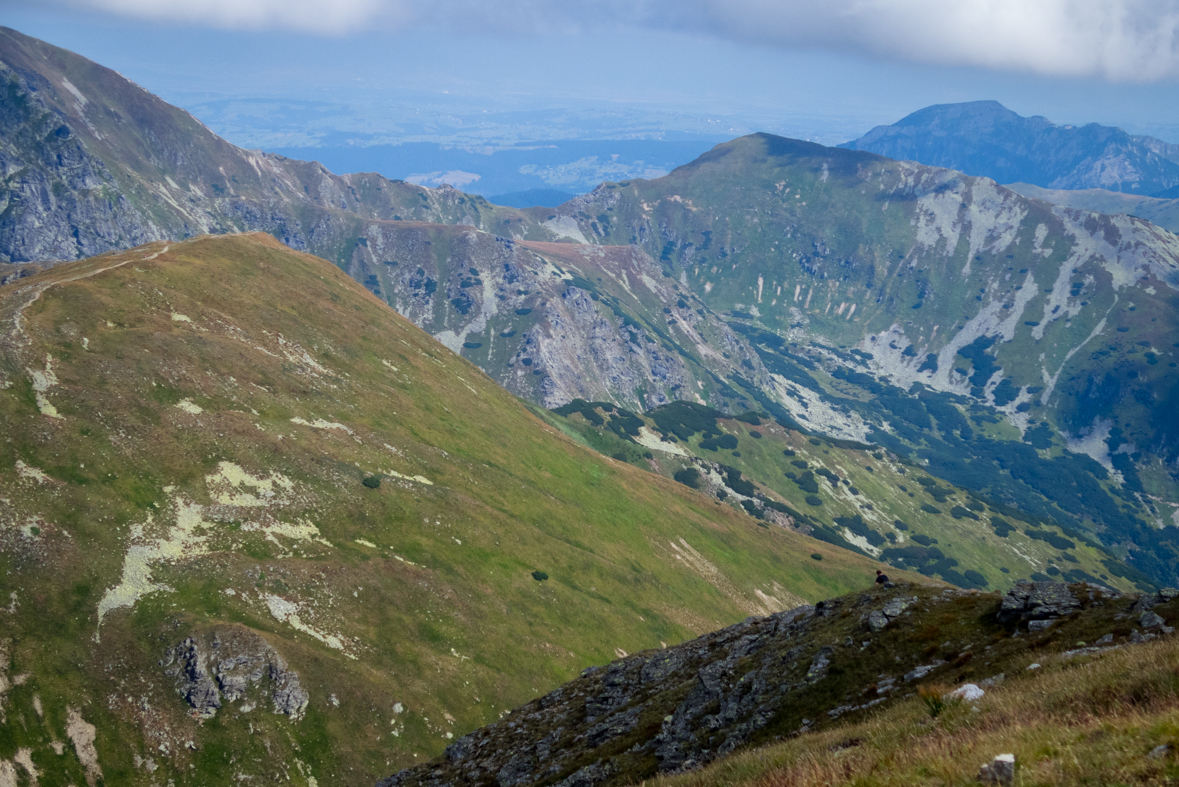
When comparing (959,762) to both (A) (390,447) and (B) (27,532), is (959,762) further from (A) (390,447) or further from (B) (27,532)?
(A) (390,447)

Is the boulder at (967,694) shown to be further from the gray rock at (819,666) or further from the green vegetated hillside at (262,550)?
the green vegetated hillside at (262,550)

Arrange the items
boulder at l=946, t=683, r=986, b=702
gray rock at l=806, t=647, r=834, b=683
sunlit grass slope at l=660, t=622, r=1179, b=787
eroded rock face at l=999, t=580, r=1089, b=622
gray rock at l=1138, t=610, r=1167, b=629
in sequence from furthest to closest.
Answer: gray rock at l=806, t=647, r=834, b=683 < eroded rock face at l=999, t=580, r=1089, b=622 < gray rock at l=1138, t=610, r=1167, b=629 < boulder at l=946, t=683, r=986, b=702 < sunlit grass slope at l=660, t=622, r=1179, b=787

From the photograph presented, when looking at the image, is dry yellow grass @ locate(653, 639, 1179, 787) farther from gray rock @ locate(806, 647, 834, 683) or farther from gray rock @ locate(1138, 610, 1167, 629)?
gray rock @ locate(806, 647, 834, 683)

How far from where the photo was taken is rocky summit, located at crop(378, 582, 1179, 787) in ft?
89.4

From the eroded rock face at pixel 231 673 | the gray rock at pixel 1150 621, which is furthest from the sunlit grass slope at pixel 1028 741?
the eroded rock face at pixel 231 673

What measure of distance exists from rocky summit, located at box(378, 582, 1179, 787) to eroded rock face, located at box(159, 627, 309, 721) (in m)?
28.4

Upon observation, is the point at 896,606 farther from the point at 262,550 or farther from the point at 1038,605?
the point at 262,550

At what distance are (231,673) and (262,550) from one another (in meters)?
18.1

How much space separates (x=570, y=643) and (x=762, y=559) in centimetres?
8581

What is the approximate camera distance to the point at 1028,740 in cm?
1166

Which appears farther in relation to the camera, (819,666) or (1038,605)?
(819,666)

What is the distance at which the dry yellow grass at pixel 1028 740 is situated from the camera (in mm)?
9977

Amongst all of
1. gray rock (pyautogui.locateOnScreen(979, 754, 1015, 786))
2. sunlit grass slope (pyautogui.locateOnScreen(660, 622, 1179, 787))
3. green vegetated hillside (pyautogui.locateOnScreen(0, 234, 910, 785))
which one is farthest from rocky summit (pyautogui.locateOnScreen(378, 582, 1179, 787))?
green vegetated hillside (pyautogui.locateOnScreen(0, 234, 910, 785))

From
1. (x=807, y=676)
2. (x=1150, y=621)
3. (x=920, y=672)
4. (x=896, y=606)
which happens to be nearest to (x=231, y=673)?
(x=807, y=676)
